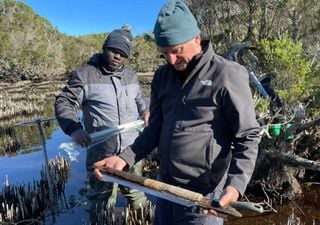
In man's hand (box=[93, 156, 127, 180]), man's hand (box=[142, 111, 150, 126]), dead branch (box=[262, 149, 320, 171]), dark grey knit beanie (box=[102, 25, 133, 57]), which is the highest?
dark grey knit beanie (box=[102, 25, 133, 57])

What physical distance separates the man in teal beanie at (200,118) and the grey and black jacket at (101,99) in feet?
5.44

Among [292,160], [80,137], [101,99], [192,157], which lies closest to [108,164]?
[192,157]

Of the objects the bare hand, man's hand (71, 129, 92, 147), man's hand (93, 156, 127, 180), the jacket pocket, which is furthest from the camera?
man's hand (71, 129, 92, 147)

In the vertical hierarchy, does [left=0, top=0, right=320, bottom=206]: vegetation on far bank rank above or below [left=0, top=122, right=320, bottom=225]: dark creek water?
above

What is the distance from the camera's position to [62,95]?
12.7 ft

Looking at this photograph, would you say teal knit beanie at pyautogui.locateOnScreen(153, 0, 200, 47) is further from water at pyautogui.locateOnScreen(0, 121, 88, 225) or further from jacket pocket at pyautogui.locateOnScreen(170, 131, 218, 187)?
water at pyautogui.locateOnScreen(0, 121, 88, 225)

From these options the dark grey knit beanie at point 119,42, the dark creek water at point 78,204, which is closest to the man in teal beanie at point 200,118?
the dark grey knit beanie at point 119,42

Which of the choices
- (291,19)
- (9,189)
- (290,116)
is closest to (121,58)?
(290,116)

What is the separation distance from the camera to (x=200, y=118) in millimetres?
2180

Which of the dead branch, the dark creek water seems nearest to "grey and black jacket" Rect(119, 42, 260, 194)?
the dark creek water

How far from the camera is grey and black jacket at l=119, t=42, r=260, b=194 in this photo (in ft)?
6.85

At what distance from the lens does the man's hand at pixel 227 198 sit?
6.02 feet

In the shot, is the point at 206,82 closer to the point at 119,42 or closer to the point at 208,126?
the point at 208,126

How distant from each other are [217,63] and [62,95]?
6.76ft
